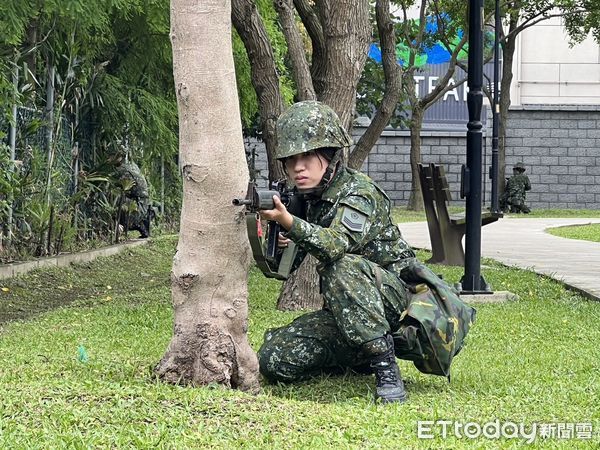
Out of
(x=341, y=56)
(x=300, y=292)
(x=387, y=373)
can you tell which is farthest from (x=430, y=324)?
(x=341, y=56)

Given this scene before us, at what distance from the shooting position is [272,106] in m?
9.44

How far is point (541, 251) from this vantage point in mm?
17172

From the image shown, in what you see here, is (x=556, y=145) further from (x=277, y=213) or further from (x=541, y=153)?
(x=277, y=213)

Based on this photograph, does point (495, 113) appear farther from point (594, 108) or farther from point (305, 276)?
point (305, 276)

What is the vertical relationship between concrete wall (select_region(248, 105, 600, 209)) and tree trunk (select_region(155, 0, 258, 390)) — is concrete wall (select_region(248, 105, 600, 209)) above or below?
below

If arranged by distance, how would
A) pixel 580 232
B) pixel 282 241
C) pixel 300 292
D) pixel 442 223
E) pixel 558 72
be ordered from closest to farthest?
pixel 282 241, pixel 300 292, pixel 442 223, pixel 580 232, pixel 558 72

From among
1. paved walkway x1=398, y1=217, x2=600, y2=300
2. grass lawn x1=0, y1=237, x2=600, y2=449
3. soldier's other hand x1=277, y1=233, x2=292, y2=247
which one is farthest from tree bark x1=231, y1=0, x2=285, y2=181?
soldier's other hand x1=277, y1=233, x2=292, y2=247

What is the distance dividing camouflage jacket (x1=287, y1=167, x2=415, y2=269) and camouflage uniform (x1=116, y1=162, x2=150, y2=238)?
10.9 meters

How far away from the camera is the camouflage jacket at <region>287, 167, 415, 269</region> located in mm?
5051

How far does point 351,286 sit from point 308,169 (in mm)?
588

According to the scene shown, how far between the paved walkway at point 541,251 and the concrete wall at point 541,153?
37.9ft

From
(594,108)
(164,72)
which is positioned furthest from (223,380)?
(594,108)

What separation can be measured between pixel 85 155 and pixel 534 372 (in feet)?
34.8

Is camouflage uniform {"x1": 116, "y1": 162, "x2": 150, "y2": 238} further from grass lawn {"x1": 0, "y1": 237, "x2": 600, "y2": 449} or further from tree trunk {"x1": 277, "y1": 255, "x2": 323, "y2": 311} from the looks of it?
tree trunk {"x1": 277, "y1": 255, "x2": 323, "y2": 311}
